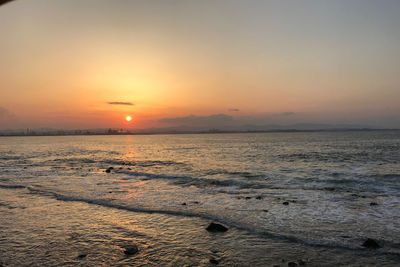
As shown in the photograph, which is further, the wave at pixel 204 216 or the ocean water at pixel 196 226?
the wave at pixel 204 216

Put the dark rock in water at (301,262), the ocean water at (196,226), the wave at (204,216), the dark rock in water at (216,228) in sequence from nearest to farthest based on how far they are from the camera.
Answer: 1. the dark rock in water at (301,262)
2. the ocean water at (196,226)
3. the wave at (204,216)
4. the dark rock in water at (216,228)

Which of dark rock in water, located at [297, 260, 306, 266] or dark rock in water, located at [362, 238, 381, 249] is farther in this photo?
dark rock in water, located at [362, 238, 381, 249]

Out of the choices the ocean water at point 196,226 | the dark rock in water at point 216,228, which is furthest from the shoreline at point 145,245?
the dark rock in water at point 216,228

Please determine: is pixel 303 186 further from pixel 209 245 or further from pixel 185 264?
pixel 185 264

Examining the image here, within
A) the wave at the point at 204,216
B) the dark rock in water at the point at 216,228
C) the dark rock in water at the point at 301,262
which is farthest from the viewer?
the dark rock in water at the point at 216,228

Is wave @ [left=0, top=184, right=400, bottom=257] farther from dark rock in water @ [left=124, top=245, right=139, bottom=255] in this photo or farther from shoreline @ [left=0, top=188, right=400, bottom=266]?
dark rock in water @ [left=124, top=245, right=139, bottom=255]

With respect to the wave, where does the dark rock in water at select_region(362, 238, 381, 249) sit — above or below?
above

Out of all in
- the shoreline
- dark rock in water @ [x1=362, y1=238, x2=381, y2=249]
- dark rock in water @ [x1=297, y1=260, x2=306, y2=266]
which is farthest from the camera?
dark rock in water @ [x1=362, y1=238, x2=381, y2=249]

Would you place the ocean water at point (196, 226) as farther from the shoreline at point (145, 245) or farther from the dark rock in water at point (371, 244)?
the dark rock in water at point (371, 244)

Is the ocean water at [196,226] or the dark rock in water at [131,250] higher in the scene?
the dark rock in water at [131,250]

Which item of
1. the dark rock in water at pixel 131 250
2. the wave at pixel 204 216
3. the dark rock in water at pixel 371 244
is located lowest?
the wave at pixel 204 216

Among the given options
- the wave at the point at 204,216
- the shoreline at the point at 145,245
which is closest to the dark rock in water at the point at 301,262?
the shoreline at the point at 145,245

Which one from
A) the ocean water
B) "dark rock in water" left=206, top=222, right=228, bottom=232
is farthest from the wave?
"dark rock in water" left=206, top=222, right=228, bottom=232

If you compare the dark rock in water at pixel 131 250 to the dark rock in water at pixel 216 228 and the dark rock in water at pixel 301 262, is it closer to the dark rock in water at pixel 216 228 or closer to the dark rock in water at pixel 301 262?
→ the dark rock in water at pixel 216 228
